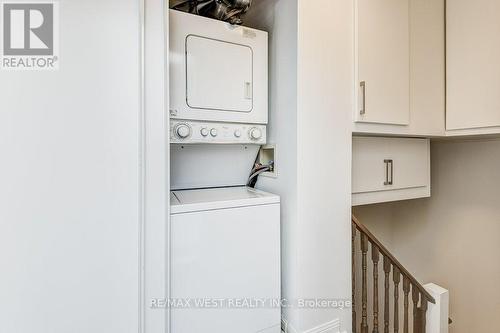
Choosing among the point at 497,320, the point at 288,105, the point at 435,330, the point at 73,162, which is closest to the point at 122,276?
the point at 73,162

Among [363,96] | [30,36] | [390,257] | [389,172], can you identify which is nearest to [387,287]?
[390,257]

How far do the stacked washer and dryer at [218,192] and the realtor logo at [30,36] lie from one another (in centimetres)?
48

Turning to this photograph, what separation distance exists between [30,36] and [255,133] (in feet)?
3.30

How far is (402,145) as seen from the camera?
201cm

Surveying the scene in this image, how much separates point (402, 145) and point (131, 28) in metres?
1.88

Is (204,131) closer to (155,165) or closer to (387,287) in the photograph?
(155,165)

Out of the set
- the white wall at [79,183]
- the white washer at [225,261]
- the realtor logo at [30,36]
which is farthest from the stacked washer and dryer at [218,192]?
the realtor logo at [30,36]

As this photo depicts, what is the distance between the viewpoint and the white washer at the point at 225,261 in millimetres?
1156

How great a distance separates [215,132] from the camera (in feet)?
4.69

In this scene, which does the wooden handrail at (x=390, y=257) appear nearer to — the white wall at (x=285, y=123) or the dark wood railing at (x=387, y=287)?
the dark wood railing at (x=387, y=287)

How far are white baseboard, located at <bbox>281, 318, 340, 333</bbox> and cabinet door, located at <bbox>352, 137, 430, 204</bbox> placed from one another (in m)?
0.71

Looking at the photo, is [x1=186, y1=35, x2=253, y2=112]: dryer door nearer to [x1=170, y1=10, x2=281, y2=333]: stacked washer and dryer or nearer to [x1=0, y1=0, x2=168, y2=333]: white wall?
[x1=170, y1=10, x2=281, y2=333]: stacked washer and dryer

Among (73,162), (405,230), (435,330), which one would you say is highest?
(73,162)

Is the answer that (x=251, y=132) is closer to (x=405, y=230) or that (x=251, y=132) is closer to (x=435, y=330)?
(x=435, y=330)
